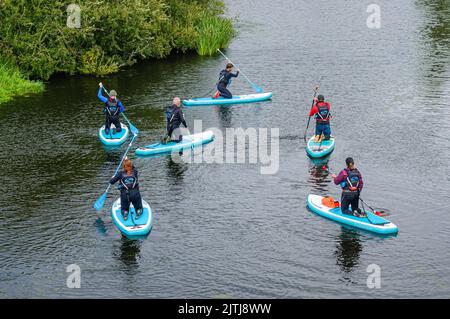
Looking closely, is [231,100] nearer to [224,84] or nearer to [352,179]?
[224,84]

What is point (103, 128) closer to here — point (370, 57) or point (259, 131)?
point (259, 131)

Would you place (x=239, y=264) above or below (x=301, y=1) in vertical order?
below

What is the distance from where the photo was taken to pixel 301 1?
68500mm

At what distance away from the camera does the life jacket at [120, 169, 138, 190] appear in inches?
1013

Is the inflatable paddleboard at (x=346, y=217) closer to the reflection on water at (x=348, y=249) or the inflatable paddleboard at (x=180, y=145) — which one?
the reflection on water at (x=348, y=249)

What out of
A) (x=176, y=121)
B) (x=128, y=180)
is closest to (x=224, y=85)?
(x=176, y=121)

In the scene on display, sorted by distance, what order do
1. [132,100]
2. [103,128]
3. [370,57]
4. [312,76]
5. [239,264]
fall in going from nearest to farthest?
[239,264] < [103,128] < [132,100] < [312,76] < [370,57]

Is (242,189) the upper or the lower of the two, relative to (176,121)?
lower

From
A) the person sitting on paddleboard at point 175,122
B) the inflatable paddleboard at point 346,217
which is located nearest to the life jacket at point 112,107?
the person sitting on paddleboard at point 175,122

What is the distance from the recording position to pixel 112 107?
115 ft

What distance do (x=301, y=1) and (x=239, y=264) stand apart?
159ft

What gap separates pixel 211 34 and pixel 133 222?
29.3 metres
